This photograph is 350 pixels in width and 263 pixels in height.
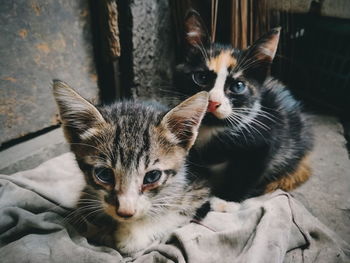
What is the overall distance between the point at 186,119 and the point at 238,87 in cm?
47

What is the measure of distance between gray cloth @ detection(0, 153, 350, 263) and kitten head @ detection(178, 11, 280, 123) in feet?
1.82

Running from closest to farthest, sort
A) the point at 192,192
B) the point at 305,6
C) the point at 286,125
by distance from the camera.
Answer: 1. the point at 192,192
2. the point at 286,125
3. the point at 305,6

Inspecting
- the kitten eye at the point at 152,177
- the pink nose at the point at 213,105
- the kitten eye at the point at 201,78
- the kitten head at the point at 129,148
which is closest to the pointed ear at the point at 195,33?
the kitten eye at the point at 201,78

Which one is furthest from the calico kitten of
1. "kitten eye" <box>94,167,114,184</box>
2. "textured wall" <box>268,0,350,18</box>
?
"textured wall" <box>268,0,350,18</box>

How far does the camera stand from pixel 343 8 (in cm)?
226

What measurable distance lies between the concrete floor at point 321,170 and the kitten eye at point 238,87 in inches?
29.2

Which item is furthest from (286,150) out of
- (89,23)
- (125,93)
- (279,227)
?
(89,23)

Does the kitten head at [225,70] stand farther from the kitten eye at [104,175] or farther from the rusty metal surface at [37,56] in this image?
the rusty metal surface at [37,56]

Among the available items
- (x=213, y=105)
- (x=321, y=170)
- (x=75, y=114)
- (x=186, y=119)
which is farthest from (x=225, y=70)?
(x=321, y=170)

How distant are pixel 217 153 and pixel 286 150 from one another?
0.49 m

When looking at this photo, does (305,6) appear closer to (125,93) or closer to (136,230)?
(125,93)

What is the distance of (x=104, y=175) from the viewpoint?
141 centimetres

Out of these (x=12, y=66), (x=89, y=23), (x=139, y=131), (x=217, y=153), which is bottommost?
(x=217, y=153)

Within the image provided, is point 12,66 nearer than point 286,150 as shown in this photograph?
Yes
